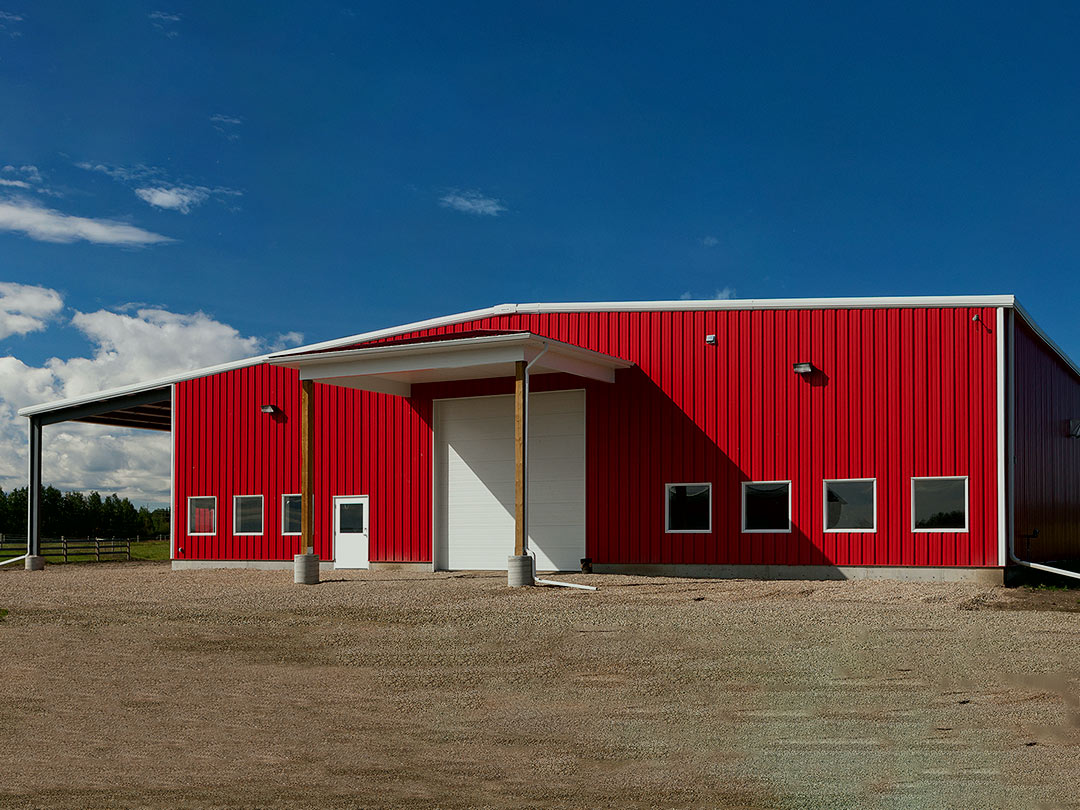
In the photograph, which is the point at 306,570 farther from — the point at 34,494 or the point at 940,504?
the point at 34,494

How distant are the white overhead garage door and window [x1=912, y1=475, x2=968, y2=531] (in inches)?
252

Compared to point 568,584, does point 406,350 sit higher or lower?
higher

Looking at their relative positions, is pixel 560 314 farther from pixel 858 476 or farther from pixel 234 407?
pixel 234 407

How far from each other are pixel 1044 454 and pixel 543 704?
16.4m

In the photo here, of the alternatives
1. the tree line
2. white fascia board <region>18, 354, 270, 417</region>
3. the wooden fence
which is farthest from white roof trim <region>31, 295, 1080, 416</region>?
the tree line

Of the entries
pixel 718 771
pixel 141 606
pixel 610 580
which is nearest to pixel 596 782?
pixel 718 771

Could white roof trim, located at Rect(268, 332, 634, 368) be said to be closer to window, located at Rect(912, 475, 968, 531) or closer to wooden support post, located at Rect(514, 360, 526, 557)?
wooden support post, located at Rect(514, 360, 526, 557)

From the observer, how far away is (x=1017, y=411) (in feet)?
63.6

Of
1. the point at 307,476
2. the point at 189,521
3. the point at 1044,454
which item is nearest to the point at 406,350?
the point at 307,476

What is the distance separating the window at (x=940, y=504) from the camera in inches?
721

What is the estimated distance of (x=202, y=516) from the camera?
27078 millimetres

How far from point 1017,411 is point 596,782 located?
51.2 feet

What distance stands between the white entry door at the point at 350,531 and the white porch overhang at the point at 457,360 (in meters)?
3.34

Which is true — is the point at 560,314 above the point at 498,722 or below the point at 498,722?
above
